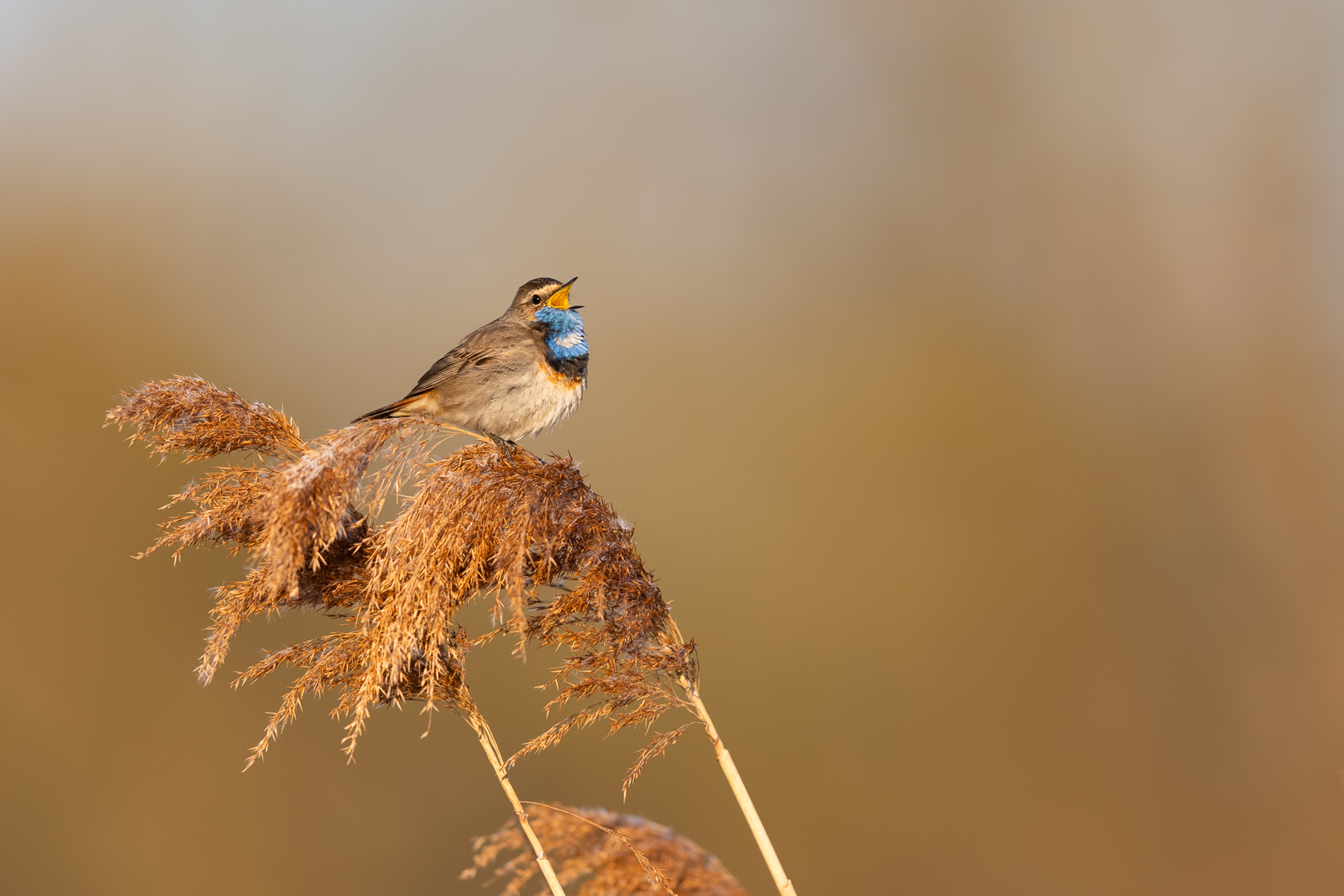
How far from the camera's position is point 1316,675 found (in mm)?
6973

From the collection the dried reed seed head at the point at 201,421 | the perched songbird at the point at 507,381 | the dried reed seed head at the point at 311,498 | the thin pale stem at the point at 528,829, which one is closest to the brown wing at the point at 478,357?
the perched songbird at the point at 507,381

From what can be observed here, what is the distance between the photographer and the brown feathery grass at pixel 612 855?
2.11 m

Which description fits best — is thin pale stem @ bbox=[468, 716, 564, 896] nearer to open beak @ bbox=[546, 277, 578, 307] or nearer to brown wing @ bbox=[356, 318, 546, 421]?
brown wing @ bbox=[356, 318, 546, 421]

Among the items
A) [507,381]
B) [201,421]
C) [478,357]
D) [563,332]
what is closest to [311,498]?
[201,421]

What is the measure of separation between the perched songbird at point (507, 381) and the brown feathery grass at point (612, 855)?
1.63m

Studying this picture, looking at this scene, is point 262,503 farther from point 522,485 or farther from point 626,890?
point 626,890

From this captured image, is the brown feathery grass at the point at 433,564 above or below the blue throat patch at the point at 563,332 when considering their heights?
below

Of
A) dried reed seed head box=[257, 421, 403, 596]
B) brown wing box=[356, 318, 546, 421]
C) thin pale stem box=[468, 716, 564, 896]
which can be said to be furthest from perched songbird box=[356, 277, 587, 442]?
thin pale stem box=[468, 716, 564, 896]

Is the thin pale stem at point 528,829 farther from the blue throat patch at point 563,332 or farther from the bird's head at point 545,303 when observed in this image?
the bird's head at point 545,303

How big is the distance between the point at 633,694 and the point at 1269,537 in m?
7.50

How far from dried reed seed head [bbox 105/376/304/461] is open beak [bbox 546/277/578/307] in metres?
2.04

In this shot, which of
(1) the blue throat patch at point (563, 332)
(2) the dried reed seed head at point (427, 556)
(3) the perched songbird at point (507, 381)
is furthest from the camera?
(1) the blue throat patch at point (563, 332)

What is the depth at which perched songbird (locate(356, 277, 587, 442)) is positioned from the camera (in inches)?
136

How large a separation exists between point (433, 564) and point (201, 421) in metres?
0.64
